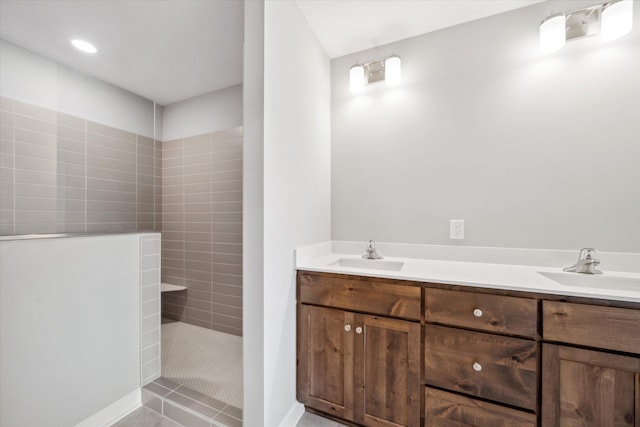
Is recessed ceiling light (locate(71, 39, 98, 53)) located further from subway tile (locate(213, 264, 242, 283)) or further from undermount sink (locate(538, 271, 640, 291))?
undermount sink (locate(538, 271, 640, 291))

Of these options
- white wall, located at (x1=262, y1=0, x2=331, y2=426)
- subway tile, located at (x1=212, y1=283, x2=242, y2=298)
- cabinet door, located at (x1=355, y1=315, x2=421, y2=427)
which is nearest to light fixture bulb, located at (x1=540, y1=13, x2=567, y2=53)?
white wall, located at (x1=262, y1=0, x2=331, y2=426)

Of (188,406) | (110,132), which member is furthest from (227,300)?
(110,132)

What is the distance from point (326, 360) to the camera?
1414mm

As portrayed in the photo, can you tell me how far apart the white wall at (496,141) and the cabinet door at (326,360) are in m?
0.71

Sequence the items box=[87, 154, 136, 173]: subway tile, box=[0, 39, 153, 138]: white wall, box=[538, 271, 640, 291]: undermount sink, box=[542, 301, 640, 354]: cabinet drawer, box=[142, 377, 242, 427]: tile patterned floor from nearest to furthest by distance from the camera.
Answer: box=[542, 301, 640, 354]: cabinet drawer, box=[538, 271, 640, 291]: undermount sink, box=[142, 377, 242, 427]: tile patterned floor, box=[0, 39, 153, 138]: white wall, box=[87, 154, 136, 173]: subway tile

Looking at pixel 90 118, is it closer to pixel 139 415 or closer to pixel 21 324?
pixel 21 324

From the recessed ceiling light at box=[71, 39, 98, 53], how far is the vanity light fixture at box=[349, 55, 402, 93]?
6.10 feet

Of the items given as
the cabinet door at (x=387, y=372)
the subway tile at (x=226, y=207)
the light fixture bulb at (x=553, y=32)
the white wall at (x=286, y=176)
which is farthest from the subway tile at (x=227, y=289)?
the light fixture bulb at (x=553, y=32)

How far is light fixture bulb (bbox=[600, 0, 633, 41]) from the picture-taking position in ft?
4.05

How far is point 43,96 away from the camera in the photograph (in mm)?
1544

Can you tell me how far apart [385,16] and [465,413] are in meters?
2.21

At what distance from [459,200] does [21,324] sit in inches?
94.7

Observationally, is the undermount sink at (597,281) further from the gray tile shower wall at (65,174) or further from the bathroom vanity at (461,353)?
the gray tile shower wall at (65,174)

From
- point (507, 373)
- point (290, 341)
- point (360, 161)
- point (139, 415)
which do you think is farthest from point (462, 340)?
point (139, 415)
